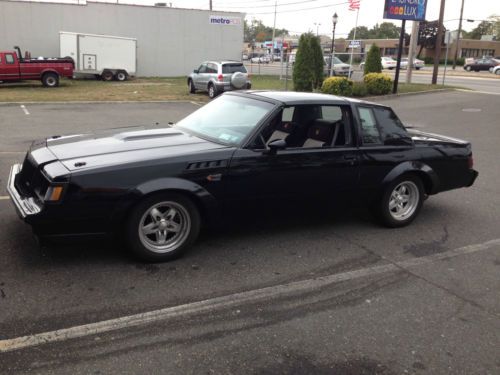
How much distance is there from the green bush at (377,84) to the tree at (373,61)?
1.91 metres

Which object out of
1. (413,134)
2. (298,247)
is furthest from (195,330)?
(413,134)

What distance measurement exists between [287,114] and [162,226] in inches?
66.9

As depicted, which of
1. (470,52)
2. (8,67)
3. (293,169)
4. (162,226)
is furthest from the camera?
(470,52)

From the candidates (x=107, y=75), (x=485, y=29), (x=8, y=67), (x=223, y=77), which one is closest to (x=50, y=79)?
(x=8, y=67)

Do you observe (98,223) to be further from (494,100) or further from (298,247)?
(494,100)

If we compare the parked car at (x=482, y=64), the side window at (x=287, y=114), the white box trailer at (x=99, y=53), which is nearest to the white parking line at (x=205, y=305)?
the side window at (x=287, y=114)

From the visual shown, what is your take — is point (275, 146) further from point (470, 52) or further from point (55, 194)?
point (470, 52)

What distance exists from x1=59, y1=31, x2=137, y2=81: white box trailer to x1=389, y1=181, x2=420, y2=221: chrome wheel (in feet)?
85.6

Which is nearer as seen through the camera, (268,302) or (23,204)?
(268,302)

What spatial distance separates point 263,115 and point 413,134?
7.31 ft

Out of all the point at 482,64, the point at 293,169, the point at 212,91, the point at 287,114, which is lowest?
the point at 293,169

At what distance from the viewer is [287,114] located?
4801 millimetres

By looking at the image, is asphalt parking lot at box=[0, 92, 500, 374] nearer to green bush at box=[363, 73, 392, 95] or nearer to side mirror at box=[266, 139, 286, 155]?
side mirror at box=[266, 139, 286, 155]

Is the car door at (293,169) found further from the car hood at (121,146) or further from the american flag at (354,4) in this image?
the american flag at (354,4)
